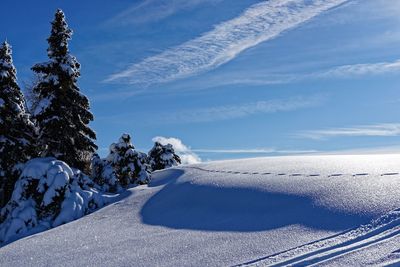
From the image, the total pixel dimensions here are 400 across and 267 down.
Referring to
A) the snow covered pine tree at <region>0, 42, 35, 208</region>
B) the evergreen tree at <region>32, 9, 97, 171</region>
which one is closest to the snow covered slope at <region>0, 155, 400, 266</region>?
the evergreen tree at <region>32, 9, 97, 171</region>

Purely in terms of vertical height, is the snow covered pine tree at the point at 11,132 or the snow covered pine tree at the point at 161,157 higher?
the snow covered pine tree at the point at 11,132

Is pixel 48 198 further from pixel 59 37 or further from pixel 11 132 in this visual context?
pixel 59 37

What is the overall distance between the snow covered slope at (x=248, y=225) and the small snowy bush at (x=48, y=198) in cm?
92

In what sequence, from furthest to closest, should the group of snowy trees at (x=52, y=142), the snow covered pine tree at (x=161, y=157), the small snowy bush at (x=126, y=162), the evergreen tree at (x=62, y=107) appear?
the snow covered pine tree at (x=161, y=157)
the small snowy bush at (x=126, y=162)
the evergreen tree at (x=62, y=107)
the group of snowy trees at (x=52, y=142)

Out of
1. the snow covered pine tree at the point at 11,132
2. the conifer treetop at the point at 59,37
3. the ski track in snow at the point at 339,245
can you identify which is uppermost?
the conifer treetop at the point at 59,37

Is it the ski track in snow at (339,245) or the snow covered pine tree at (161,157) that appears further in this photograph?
the snow covered pine tree at (161,157)

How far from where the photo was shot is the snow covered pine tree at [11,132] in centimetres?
1922

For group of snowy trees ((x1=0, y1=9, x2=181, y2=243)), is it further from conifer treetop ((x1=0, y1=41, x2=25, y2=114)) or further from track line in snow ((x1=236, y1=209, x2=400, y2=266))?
track line in snow ((x1=236, y1=209, x2=400, y2=266))

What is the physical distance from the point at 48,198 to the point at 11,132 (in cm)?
547

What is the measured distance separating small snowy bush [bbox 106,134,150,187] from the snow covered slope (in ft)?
17.2

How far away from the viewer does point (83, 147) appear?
63.8 ft

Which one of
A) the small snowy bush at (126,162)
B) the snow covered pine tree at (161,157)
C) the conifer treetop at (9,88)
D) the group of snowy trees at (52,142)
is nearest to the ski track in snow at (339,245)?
the group of snowy trees at (52,142)

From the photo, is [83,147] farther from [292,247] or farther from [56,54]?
[292,247]

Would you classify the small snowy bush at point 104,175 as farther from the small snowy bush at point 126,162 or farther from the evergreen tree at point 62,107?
the evergreen tree at point 62,107
